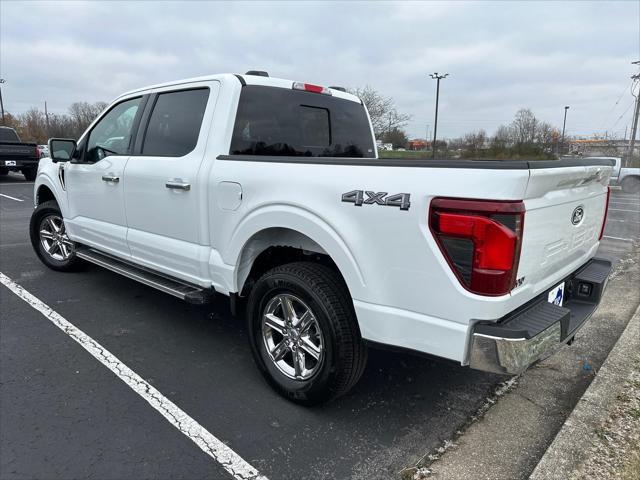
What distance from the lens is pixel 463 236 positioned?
199 centimetres

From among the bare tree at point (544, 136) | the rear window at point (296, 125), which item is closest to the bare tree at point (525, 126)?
the bare tree at point (544, 136)

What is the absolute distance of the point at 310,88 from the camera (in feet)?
12.1

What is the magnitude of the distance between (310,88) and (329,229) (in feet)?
5.67

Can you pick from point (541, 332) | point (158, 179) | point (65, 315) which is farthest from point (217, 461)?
point (65, 315)

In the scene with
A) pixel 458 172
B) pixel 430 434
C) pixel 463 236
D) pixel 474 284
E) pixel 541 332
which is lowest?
pixel 430 434

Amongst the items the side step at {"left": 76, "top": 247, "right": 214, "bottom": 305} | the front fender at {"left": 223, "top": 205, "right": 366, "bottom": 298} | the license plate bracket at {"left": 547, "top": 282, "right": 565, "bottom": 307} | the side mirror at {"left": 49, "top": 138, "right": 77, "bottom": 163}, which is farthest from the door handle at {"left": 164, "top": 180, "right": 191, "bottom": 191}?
the license plate bracket at {"left": 547, "top": 282, "right": 565, "bottom": 307}

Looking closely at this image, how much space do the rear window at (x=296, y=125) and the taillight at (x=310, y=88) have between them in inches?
1.2

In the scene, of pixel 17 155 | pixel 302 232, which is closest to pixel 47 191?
pixel 302 232

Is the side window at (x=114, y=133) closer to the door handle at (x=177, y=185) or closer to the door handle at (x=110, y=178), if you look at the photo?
the door handle at (x=110, y=178)

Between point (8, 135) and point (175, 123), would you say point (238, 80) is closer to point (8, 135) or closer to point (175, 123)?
point (175, 123)

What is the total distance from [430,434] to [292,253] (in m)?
1.37

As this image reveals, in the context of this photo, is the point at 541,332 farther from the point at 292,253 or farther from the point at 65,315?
the point at 65,315

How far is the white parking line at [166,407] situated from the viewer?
2.31m

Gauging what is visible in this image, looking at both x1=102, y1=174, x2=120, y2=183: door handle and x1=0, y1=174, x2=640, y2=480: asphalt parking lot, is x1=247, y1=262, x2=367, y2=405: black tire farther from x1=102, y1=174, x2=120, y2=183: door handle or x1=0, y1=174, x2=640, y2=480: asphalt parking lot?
x1=102, y1=174, x2=120, y2=183: door handle
